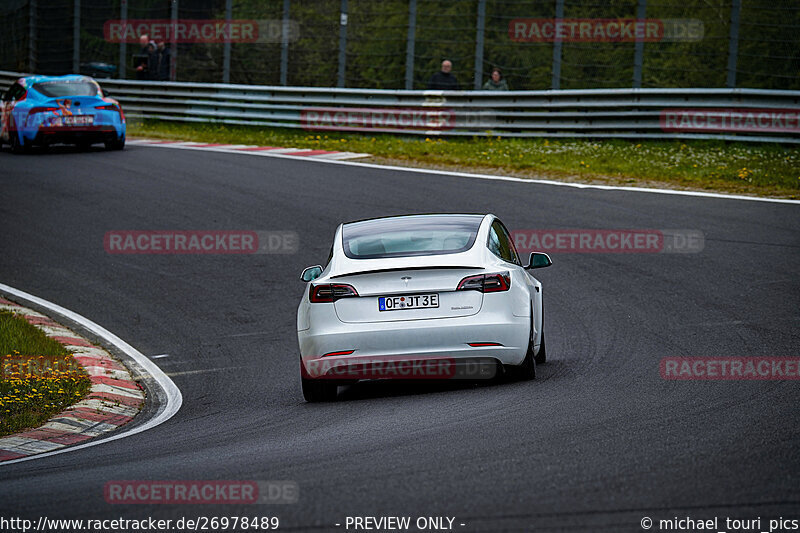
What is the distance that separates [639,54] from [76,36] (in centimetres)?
1643

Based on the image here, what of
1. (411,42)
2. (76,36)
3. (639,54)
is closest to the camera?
(639,54)

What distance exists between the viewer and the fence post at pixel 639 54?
22.3m

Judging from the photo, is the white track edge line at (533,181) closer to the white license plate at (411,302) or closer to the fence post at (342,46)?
the fence post at (342,46)

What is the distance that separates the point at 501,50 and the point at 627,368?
53.0 feet

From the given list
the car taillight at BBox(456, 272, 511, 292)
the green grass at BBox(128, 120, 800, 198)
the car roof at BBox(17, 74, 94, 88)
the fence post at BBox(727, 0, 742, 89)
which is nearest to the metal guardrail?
the green grass at BBox(128, 120, 800, 198)

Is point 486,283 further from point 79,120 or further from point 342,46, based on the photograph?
point 342,46

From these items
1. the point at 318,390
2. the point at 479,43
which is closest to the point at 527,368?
the point at 318,390

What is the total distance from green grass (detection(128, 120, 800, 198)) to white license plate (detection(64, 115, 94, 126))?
3642 millimetres

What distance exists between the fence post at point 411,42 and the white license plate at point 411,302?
16.9 meters

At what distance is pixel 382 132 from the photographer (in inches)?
973

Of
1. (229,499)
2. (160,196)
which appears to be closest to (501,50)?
(160,196)

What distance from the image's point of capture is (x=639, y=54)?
22406 mm

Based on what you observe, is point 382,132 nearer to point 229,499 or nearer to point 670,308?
point 670,308

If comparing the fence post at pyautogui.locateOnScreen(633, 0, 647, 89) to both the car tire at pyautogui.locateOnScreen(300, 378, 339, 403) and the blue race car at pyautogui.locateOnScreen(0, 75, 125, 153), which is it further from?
the car tire at pyautogui.locateOnScreen(300, 378, 339, 403)
